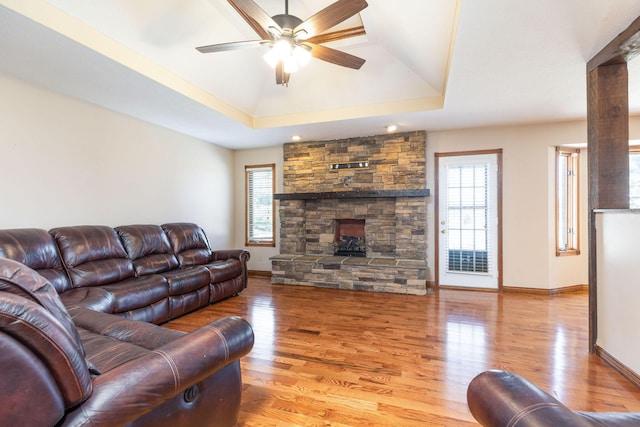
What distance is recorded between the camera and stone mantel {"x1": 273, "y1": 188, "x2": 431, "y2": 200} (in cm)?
449

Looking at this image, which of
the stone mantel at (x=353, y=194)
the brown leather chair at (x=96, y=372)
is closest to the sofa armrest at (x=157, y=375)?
the brown leather chair at (x=96, y=372)

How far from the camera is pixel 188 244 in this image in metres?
4.16

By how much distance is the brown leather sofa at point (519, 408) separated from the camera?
32.7 inches

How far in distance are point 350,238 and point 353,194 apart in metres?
0.91

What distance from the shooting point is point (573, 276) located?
4.30 m

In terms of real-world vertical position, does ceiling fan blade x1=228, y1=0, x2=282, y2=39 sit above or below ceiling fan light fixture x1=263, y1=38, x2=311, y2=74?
above

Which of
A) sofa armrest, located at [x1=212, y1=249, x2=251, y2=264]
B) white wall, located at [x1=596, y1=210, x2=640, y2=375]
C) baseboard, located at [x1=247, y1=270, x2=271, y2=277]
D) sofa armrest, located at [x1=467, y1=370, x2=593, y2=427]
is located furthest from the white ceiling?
baseboard, located at [x1=247, y1=270, x2=271, y2=277]

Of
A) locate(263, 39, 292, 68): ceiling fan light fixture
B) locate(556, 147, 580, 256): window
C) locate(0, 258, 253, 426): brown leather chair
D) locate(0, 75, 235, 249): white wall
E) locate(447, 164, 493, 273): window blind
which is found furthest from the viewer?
locate(447, 164, 493, 273): window blind

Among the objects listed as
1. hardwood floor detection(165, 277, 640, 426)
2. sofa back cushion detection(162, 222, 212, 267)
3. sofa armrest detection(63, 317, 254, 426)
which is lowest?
hardwood floor detection(165, 277, 640, 426)

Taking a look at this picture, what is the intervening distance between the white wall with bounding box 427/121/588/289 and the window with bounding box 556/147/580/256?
0.10 metres

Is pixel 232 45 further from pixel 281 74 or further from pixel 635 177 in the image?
pixel 635 177

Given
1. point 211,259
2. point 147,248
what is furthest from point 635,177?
point 147,248

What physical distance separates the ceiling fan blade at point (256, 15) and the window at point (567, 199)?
14.7 feet

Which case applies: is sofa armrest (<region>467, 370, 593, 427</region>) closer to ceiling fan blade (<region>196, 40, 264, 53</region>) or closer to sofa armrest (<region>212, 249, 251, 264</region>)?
ceiling fan blade (<region>196, 40, 264, 53</region>)
